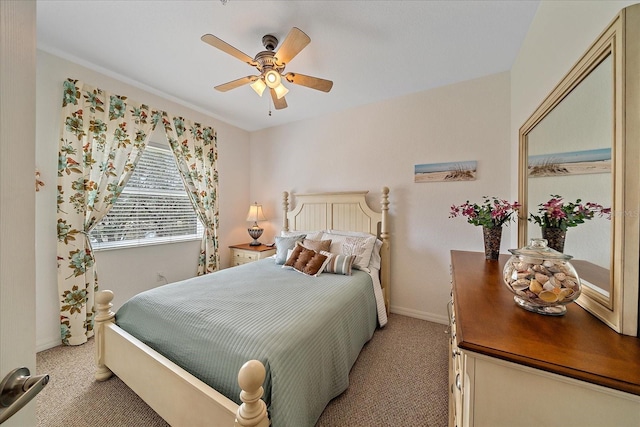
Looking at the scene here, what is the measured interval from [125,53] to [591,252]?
129 inches

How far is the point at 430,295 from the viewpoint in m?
2.51

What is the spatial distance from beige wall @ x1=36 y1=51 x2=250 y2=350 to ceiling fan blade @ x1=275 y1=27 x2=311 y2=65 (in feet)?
6.22

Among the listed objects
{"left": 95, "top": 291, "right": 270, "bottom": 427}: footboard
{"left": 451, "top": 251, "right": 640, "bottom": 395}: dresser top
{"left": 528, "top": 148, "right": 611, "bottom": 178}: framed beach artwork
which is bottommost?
{"left": 95, "top": 291, "right": 270, "bottom": 427}: footboard

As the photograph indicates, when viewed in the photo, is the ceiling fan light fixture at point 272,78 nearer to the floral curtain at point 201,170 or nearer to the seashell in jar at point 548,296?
the floral curtain at point 201,170

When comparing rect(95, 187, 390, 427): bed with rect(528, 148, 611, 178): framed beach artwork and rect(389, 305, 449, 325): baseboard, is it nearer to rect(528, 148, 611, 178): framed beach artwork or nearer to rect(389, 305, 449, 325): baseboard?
rect(389, 305, 449, 325): baseboard

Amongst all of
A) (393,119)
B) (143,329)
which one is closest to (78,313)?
(143,329)

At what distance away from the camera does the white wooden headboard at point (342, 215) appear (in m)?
2.61

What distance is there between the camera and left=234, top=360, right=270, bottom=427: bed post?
2.80ft

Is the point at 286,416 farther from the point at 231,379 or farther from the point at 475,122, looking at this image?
the point at 475,122

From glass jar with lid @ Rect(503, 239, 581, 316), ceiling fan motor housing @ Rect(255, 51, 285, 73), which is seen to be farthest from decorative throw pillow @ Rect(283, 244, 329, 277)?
ceiling fan motor housing @ Rect(255, 51, 285, 73)

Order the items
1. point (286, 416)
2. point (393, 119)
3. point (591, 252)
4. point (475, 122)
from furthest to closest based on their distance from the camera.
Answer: point (393, 119), point (475, 122), point (286, 416), point (591, 252)

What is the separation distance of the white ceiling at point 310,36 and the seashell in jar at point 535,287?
67.8 inches

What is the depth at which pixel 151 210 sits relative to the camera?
270cm

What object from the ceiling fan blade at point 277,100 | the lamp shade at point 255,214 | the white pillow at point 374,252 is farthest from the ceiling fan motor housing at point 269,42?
the lamp shade at point 255,214
